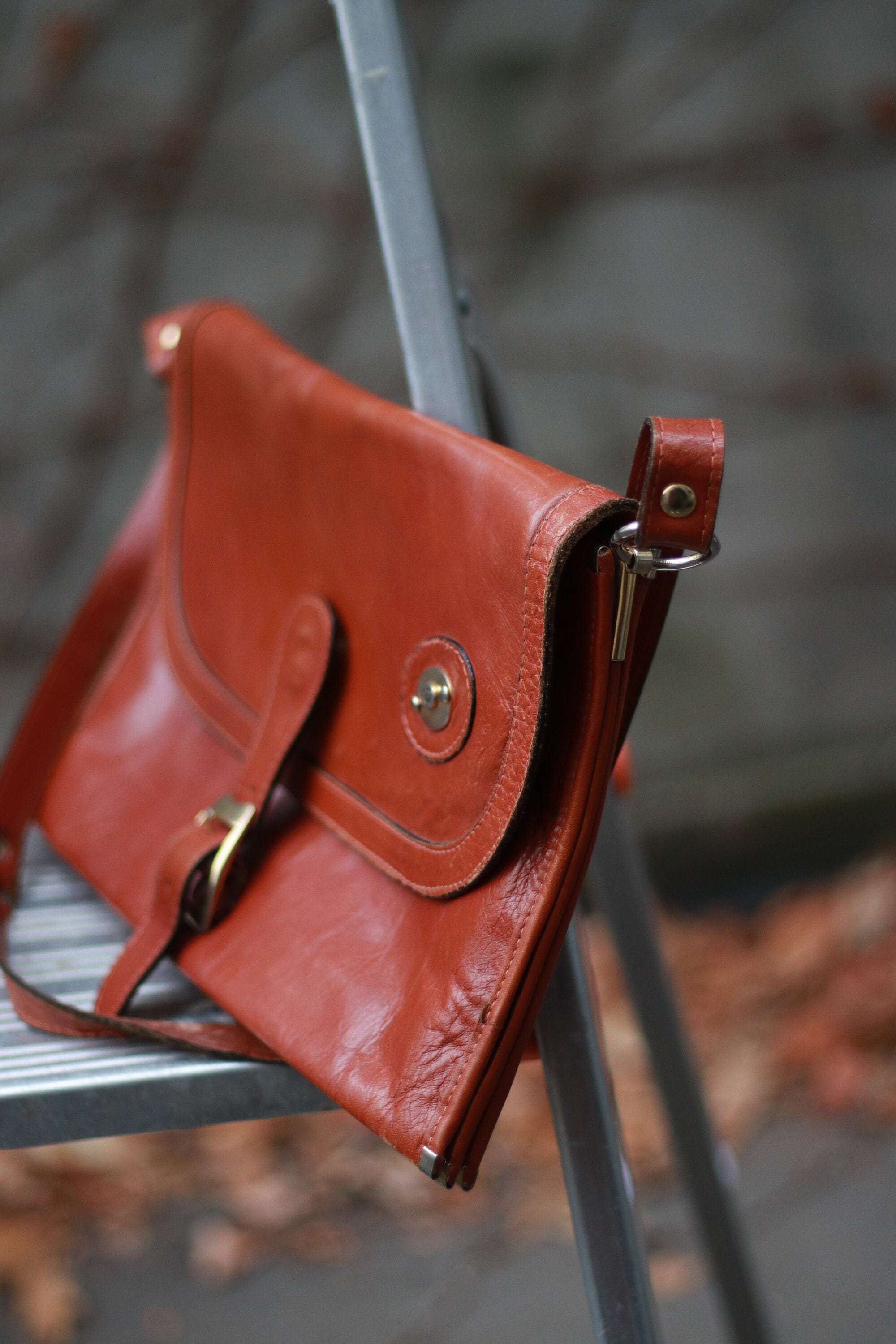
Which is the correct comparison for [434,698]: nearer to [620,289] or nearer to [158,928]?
[158,928]

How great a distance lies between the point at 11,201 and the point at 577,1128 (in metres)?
1.83

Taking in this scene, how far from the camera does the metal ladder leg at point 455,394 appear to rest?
19.2 inches

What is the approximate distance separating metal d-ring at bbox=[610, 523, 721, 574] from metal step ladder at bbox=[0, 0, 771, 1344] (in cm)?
17

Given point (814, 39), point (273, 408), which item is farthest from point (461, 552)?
point (814, 39)

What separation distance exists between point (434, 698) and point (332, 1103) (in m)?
0.19

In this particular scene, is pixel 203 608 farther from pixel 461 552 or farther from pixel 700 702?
pixel 700 702

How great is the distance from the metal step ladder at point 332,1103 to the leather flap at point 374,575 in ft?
0.20

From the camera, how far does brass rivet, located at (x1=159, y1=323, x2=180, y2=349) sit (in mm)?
791

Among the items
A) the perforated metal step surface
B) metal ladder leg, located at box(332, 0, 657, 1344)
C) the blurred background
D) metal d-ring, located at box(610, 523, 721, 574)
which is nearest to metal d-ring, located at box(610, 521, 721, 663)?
metal d-ring, located at box(610, 523, 721, 574)

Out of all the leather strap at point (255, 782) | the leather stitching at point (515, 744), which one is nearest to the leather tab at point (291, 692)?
the leather strap at point (255, 782)

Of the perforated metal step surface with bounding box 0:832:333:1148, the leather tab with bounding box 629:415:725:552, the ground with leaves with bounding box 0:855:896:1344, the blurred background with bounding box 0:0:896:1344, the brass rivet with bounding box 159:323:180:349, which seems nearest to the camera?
the leather tab with bounding box 629:415:725:552

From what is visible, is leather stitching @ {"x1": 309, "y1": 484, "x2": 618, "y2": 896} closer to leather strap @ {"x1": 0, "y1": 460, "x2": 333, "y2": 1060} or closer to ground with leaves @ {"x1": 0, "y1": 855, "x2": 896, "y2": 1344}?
leather strap @ {"x1": 0, "y1": 460, "x2": 333, "y2": 1060}

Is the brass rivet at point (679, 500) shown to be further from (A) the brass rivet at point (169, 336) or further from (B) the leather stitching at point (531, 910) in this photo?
(A) the brass rivet at point (169, 336)

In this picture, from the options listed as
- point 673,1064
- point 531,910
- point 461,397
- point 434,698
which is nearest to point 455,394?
point 461,397
